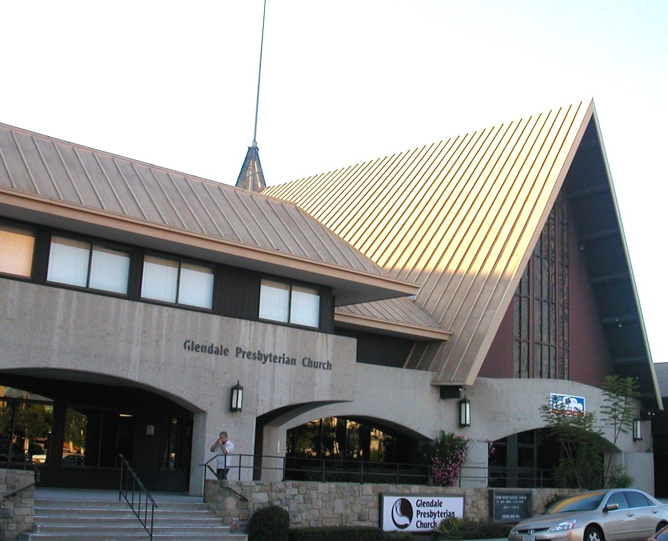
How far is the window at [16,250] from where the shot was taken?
A: 19.8 meters

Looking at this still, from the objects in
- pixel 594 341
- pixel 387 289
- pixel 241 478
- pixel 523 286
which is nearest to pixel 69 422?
pixel 241 478

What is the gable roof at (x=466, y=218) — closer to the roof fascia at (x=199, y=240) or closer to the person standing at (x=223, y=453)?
the roof fascia at (x=199, y=240)

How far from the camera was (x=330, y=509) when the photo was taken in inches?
893

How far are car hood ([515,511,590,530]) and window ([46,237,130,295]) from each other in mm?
10780

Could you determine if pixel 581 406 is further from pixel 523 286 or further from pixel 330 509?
pixel 330 509

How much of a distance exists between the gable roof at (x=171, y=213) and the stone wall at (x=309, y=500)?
5480 millimetres

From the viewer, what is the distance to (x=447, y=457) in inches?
1113

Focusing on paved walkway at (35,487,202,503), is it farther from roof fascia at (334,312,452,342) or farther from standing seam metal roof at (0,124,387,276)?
roof fascia at (334,312,452,342)

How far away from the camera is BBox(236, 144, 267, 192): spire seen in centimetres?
5178

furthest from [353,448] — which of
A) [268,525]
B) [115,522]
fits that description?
[115,522]

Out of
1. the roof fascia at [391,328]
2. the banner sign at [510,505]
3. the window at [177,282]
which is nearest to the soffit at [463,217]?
the roof fascia at [391,328]

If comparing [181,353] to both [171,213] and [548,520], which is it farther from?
[548,520]

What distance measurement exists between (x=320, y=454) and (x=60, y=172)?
1245 cm

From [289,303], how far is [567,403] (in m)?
13.5
